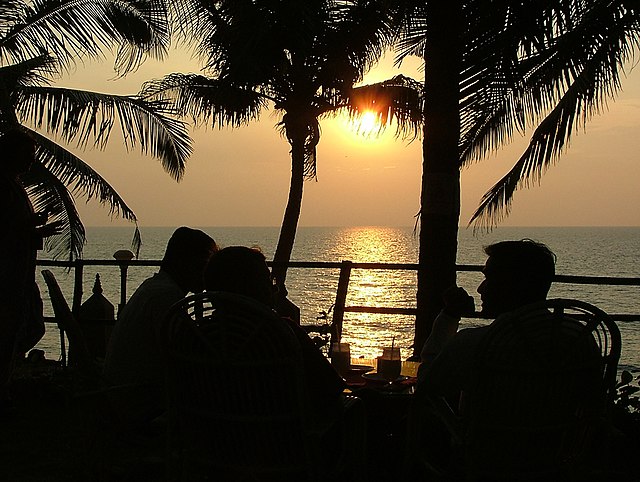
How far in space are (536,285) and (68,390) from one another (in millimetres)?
3961

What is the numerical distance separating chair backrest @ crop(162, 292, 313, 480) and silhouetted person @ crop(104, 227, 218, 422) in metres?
0.65

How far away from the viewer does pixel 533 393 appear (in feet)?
9.50

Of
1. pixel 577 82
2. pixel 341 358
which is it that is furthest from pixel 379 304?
pixel 341 358

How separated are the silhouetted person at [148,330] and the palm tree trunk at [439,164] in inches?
111

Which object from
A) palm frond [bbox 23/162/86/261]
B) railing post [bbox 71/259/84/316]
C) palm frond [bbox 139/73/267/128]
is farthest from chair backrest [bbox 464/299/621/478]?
palm frond [bbox 139/73/267/128]

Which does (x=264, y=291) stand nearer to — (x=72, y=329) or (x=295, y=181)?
(x=72, y=329)

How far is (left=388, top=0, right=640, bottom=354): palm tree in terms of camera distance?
6.23 m

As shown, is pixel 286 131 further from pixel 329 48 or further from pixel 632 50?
pixel 632 50

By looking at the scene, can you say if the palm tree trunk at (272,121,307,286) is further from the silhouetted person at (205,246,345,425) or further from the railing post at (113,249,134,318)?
the silhouetted person at (205,246,345,425)

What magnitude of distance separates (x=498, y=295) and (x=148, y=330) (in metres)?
1.48

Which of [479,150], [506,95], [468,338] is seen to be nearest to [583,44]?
[506,95]

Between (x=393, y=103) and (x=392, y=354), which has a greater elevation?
(x=393, y=103)

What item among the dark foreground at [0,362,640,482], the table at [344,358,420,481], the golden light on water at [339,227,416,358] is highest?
the table at [344,358,420,481]

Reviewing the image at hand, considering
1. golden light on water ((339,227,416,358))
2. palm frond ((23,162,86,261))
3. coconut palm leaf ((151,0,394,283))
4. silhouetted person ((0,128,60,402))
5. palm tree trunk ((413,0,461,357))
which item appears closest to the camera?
silhouetted person ((0,128,60,402))
